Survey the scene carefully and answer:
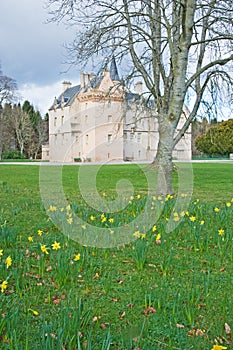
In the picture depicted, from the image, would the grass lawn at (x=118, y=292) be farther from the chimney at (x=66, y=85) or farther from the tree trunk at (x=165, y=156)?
the chimney at (x=66, y=85)

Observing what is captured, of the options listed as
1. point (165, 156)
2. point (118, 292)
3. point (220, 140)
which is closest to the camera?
point (118, 292)

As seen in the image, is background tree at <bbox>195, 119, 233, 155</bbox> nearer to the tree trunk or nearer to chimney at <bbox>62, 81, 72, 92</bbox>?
chimney at <bbox>62, 81, 72, 92</bbox>

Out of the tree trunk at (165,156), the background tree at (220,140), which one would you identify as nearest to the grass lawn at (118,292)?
the tree trunk at (165,156)

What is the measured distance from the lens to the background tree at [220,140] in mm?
52219

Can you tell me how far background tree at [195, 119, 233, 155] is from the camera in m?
52.2

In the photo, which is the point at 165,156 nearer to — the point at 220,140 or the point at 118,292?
the point at 118,292

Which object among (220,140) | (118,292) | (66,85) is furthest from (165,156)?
(220,140)

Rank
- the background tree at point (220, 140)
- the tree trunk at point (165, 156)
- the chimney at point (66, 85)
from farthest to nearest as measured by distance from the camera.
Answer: the background tree at point (220, 140) → the chimney at point (66, 85) → the tree trunk at point (165, 156)

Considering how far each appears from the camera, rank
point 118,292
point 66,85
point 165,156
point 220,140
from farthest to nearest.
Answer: point 220,140 → point 66,85 → point 165,156 → point 118,292

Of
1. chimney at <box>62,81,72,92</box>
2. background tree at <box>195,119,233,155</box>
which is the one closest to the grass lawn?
chimney at <box>62,81,72,92</box>

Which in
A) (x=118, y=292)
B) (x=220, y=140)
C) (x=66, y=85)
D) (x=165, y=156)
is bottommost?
(x=118, y=292)

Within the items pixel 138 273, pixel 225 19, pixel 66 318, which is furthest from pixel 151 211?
pixel 225 19

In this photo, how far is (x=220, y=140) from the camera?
175 ft

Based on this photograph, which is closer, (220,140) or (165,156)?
(165,156)
